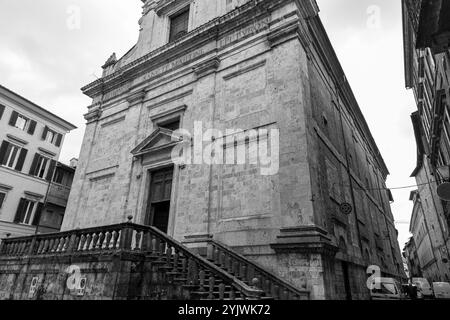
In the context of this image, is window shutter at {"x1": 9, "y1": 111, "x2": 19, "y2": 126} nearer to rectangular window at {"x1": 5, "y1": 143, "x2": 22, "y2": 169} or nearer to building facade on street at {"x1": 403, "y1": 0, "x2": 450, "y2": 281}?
rectangular window at {"x1": 5, "y1": 143, "x2": 22, "y2": 169}

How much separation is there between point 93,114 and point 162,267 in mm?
13720

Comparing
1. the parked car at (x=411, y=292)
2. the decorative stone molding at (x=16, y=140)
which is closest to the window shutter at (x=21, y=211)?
the decorative stone molding at (x=16, y=140)

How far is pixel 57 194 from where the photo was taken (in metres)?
23.1

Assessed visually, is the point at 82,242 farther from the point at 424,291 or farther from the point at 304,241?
the point at 424,291

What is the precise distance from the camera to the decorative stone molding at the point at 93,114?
17.1 metres

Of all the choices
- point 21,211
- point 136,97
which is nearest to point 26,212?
point 21,211

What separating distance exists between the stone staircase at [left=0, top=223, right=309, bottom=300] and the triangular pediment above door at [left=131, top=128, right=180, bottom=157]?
17.4 ft

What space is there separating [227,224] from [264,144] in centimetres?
307

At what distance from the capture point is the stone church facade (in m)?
8.79

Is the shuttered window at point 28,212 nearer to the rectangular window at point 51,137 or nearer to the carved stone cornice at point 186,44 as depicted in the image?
the rectangular window at point 51,137

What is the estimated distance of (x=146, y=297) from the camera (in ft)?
20.7

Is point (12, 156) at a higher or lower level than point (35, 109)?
lower

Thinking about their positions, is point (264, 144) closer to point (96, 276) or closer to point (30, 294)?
point (96, 276)

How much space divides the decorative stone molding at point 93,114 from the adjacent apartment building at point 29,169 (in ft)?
25.3
